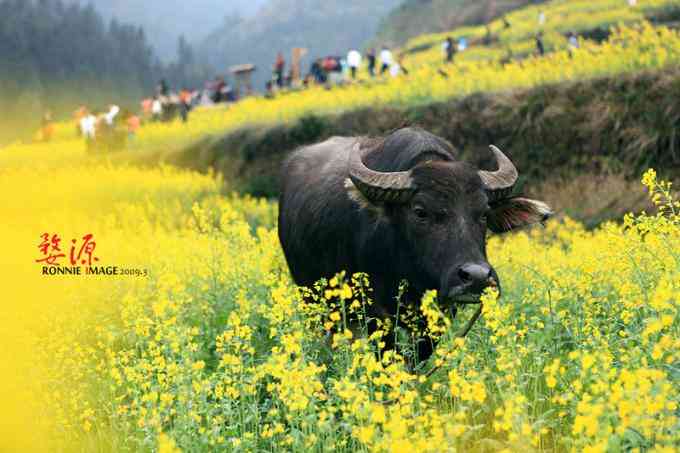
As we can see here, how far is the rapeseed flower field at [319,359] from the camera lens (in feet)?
11.3

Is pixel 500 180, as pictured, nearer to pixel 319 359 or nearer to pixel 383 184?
pixel 383 184

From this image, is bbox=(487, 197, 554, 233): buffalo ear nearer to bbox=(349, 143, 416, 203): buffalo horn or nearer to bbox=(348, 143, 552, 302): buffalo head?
bbox=(348, 143, 552, 302): buffalo head

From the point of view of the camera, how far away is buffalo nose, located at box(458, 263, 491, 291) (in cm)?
468

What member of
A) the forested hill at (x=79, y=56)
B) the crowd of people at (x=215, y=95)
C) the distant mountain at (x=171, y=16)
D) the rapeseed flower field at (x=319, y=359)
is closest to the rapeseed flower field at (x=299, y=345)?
the rapeseed flower field at (x=319, y=359)

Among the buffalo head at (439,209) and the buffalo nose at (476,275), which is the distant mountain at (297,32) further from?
the buffalo nose at (476,275)

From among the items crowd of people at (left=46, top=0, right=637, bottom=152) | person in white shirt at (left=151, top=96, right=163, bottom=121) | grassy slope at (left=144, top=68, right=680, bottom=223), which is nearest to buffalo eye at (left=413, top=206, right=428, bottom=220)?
grassy slope at (left=144, top=68, right=680, bottom=223)

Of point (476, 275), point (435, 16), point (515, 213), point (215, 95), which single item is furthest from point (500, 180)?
point (435, 16)

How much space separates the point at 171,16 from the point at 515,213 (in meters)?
159

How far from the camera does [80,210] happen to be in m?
13.7

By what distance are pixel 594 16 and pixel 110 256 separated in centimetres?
2023

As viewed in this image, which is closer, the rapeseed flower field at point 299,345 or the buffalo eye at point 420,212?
the rapeseed flower field at point 299,345

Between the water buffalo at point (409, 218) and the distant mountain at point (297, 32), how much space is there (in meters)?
99.4

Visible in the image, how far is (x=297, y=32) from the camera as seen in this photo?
112m

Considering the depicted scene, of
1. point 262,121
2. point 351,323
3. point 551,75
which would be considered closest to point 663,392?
point 351,323
